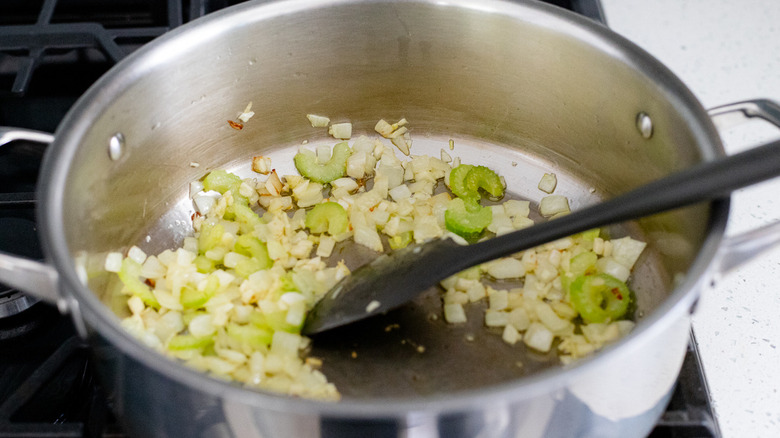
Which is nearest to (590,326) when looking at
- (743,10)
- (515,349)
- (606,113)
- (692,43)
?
(515,349)

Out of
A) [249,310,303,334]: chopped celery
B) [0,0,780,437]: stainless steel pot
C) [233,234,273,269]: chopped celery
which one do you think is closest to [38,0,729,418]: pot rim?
[0,0,780,437]: stainless steel pot

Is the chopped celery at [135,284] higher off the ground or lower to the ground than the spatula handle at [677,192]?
lower

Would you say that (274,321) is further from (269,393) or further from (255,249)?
(269,393)

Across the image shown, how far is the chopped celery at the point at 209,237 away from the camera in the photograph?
103 cm

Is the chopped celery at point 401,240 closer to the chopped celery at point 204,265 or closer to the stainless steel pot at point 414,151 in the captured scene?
the stainless steel pot at point 414,151

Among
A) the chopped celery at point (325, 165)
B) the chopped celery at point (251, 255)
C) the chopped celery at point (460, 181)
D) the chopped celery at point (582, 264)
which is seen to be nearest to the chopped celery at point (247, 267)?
the chopped celery at point (251, 255)

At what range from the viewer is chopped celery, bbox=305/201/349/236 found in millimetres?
1061

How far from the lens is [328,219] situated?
107cm

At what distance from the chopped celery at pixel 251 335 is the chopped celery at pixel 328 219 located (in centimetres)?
21

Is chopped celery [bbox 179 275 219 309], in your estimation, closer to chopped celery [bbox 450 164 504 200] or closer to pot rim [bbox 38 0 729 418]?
pot rim [bbox 38 0 729 418]

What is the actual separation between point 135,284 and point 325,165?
362 millimetres

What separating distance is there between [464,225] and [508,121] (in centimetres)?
22

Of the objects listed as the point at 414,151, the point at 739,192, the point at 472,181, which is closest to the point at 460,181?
the point at 472,181

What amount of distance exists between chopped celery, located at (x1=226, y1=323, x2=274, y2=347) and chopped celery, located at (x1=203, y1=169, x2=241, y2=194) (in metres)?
0.28
